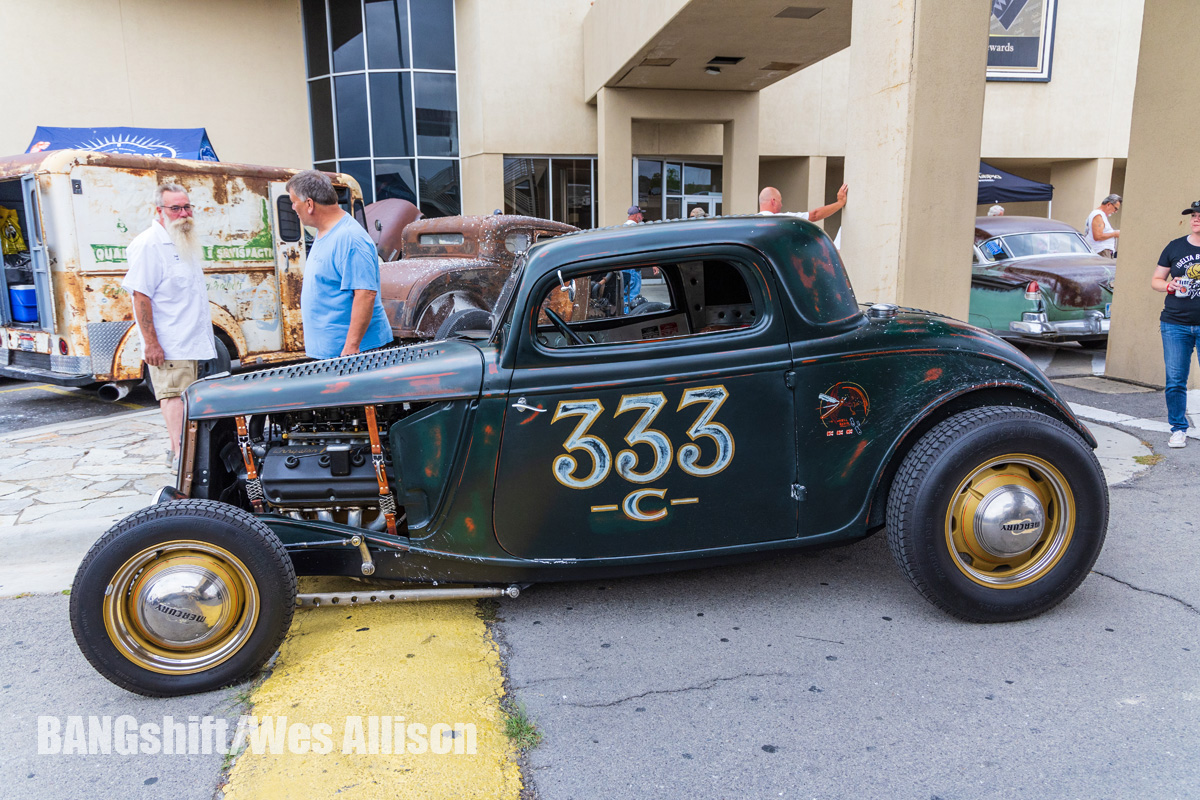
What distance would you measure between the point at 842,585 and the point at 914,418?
0.92 m

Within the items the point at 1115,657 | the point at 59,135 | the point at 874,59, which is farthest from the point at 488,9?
the point at 1115,657

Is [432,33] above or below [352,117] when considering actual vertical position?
above

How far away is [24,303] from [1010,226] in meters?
11.8

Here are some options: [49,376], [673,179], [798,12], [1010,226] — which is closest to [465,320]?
[49,376]

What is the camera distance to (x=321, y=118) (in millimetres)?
19016

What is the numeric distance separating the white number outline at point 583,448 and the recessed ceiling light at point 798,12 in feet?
30.0

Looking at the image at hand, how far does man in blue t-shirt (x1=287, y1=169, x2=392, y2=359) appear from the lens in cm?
419

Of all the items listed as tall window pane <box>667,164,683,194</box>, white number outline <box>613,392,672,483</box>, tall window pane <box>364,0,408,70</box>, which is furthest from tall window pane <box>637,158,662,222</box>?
white number outline <box>613,392,672,483</box>

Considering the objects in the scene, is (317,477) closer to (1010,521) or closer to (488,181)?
(1010,521)

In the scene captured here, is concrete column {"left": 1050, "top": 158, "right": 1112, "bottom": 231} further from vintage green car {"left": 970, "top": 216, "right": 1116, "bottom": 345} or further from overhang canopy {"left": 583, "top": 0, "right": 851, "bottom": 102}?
vintage green car {"left": 970, "top": 216, "right": 1116, "bottom": 345}

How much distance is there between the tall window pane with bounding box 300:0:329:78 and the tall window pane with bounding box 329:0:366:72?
25cm

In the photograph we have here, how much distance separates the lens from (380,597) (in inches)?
128

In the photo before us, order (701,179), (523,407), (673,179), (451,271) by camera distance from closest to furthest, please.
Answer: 1. (523,407)
2. (451,271)
3. (673,179)
4. (701,179)

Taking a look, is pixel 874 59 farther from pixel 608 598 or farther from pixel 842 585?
pixel 608 598
